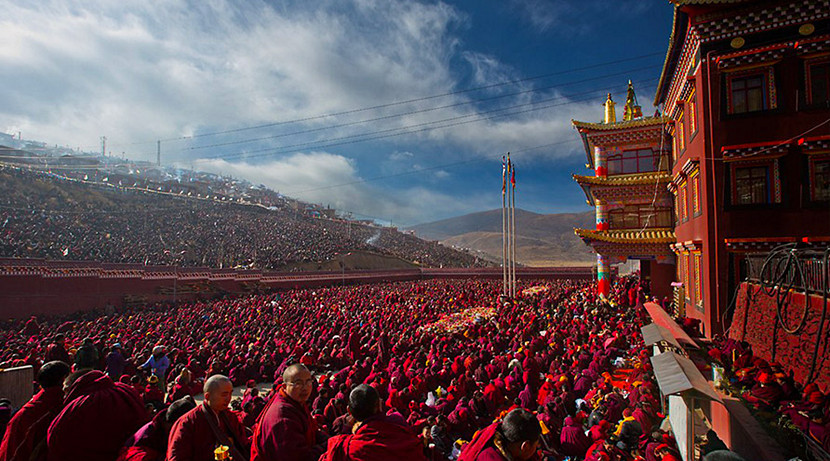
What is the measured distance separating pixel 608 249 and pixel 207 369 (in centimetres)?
1640

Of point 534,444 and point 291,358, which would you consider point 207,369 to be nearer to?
point 291,358

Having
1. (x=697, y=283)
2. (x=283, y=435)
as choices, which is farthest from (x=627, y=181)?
(x=283, y=435)

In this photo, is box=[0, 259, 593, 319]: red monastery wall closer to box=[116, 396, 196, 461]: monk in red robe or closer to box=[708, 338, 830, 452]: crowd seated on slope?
box=[116, 396, 196, 461]: monk in red robe

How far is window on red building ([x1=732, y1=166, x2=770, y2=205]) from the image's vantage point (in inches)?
453

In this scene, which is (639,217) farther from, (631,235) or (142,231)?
(142,231)

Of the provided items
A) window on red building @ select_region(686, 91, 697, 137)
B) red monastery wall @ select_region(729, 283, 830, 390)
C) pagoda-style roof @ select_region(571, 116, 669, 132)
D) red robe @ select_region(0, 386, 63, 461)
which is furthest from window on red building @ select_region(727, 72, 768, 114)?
red robe @ select_region(0, 386, 63, 461)

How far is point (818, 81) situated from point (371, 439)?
14.8 metres

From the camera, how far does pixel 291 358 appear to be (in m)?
11.7

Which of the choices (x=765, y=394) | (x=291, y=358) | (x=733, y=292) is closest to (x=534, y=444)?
(x=765, y=394)

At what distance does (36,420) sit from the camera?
3.70 m

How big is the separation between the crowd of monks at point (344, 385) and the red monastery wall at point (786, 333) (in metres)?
2.38

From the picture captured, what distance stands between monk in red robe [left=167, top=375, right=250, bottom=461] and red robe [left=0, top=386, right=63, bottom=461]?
1.38 metres

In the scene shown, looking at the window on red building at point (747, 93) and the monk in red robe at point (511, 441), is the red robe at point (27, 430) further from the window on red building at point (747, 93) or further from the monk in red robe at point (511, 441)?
the window on red building at point (747, 93)

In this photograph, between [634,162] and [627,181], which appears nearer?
[627,181]
